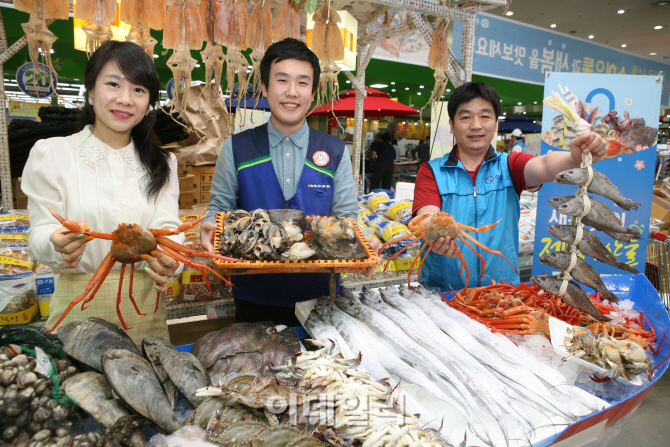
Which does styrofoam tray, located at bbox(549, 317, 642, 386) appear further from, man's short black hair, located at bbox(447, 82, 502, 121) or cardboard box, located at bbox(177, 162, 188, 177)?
cardboard box, located at bbox(177, 162, 188, 177)

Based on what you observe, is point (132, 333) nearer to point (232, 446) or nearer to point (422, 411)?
point (232, 446)

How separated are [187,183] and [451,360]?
3320mm

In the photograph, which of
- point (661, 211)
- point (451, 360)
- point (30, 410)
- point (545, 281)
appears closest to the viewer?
point (30, 410)

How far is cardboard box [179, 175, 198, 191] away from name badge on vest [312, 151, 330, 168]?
2319 mm

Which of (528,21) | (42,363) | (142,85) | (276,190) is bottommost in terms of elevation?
(42,363)

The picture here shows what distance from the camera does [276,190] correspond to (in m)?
1.83

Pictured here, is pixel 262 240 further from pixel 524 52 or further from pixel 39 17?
pixel 524 52

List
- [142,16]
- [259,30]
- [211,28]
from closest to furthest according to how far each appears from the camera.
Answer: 1. [142,16]
2. [211,28]
3. [259,30]

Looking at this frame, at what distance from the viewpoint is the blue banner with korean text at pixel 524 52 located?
22.2 feet

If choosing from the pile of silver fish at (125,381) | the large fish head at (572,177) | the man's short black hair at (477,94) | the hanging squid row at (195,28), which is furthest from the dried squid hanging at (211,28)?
the large fish head at (572,177)

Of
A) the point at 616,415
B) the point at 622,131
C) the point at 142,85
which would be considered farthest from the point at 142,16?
the point at 622,131

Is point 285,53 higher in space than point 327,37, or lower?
lower

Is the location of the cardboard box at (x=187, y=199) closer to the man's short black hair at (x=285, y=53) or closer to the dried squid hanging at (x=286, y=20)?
the dried squid hanging at (x=286, y=20)

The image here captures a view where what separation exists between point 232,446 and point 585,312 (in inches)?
56.4
